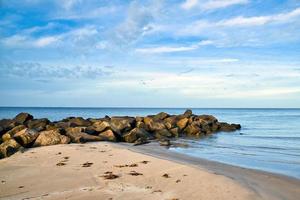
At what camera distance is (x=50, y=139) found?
57.0ft

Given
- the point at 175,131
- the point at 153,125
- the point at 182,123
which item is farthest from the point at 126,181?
the point at 182,123

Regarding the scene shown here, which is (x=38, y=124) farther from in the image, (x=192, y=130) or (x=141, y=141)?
(x=192, y=130)

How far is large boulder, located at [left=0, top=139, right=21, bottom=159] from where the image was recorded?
14414 millimetres

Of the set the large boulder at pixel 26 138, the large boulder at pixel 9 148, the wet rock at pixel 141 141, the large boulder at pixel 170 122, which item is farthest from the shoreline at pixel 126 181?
the large boulder at pixel 170 122

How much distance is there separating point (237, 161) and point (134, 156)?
184 inches

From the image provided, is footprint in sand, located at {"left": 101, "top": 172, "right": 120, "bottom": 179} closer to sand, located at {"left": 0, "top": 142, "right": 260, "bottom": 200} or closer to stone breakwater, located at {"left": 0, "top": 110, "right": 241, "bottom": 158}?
sand, located at {"left": 0, "top": 142, "right": 260, "bottom": 200}

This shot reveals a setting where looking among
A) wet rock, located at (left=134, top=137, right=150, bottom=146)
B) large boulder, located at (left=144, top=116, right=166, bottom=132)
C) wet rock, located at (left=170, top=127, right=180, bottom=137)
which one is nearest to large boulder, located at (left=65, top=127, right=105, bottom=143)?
wet rock, located at (left=134, top=137, right=150, bottom=146)

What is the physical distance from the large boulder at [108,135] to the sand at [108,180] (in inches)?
286

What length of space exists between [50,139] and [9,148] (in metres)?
2.78

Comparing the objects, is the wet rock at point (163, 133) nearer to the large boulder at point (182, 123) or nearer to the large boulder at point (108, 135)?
the large boulder at point (182, 123)

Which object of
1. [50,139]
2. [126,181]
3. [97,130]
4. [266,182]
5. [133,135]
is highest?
[97,130]

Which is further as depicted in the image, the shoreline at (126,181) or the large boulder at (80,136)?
the large boulder at (80,136)

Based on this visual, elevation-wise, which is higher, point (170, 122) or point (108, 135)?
point (170, 122)

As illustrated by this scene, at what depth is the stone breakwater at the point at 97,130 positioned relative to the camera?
55.5 feet
